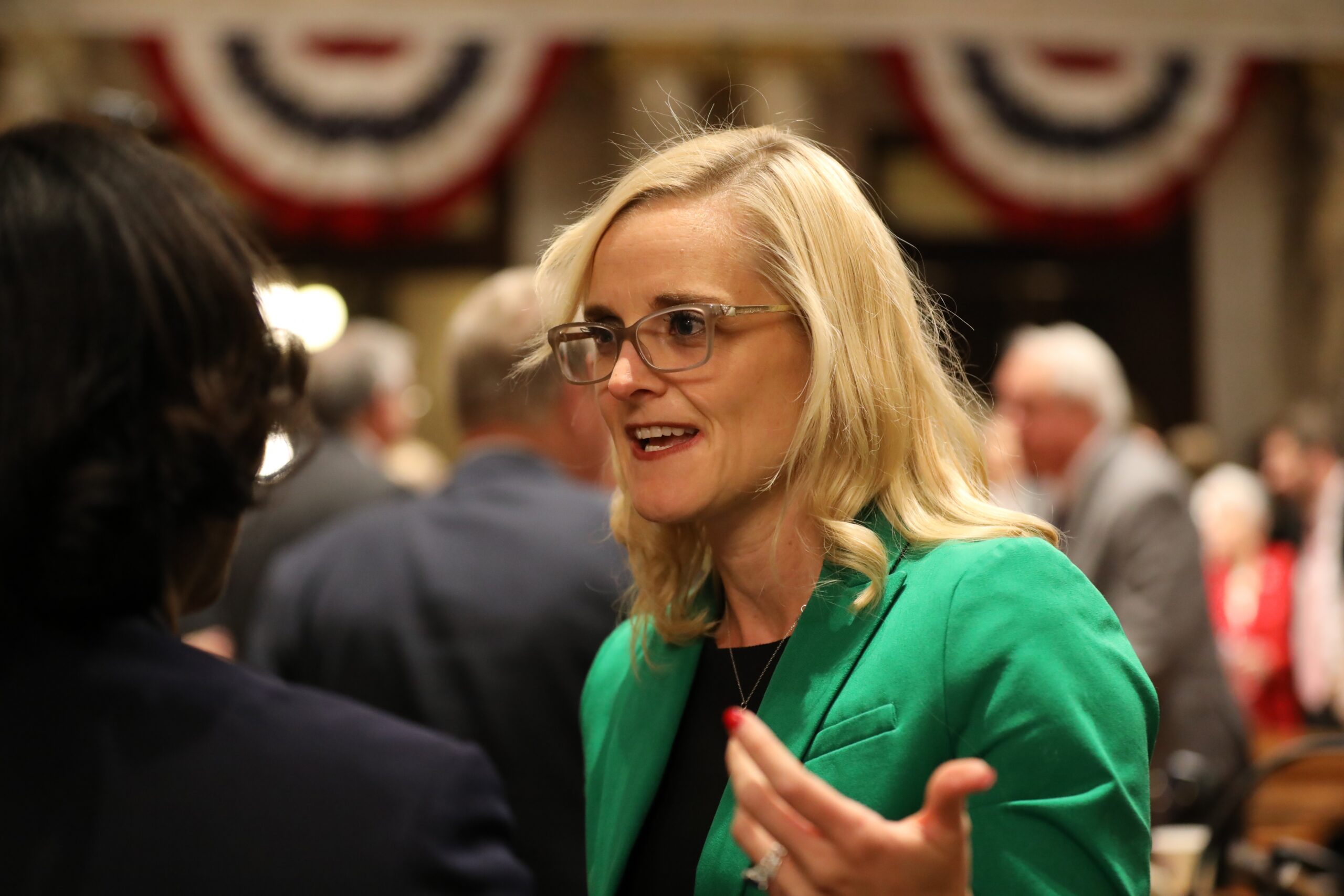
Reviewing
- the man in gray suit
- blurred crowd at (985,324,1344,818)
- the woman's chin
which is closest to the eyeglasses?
the woman's chin

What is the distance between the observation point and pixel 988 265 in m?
9.01

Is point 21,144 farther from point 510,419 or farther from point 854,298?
point 510,419

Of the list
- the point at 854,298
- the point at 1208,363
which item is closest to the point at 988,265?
the point at 1208,363

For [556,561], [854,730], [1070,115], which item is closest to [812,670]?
[854,730]

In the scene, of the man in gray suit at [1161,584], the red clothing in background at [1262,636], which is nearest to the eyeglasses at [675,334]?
the man in gray suit at [1161,584]

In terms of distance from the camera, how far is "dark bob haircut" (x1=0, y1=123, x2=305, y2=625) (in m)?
1.02

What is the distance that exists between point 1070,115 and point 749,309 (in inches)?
261

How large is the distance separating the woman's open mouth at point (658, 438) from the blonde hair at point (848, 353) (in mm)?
122

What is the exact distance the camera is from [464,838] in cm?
106

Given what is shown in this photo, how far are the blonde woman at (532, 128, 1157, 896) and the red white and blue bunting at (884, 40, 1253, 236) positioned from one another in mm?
6206

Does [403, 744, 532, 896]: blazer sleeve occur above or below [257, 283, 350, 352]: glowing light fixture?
above

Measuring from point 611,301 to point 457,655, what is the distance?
1215 millimetres

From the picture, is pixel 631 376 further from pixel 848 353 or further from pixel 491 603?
pixel 491 603

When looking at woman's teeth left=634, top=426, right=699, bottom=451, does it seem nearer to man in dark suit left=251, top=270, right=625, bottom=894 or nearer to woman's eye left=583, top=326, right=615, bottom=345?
woman's eye left=583, top=326, right=615, bottom=345
